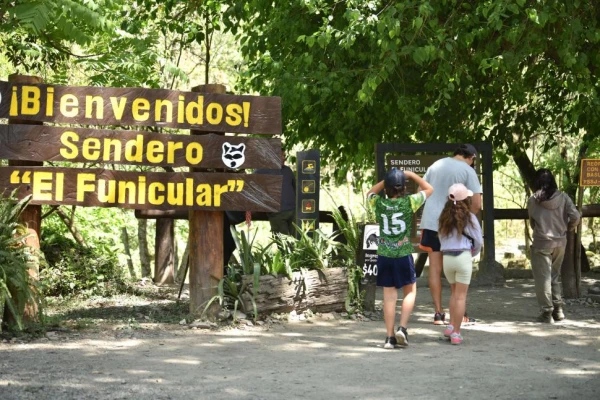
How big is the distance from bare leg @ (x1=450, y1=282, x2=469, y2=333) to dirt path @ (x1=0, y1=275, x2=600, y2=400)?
25cm

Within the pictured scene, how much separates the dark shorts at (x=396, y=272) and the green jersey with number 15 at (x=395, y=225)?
0.06m

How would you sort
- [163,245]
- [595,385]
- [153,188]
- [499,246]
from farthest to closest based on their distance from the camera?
1. [499,246]
2. [163,245]
3. [153,188]
4. [595,385]

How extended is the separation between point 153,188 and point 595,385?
4945 mm

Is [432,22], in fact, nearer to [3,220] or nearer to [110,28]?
[110,28]

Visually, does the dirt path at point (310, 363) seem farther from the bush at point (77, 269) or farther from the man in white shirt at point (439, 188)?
the bush at point (77, 269)

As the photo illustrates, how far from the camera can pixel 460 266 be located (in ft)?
28.5

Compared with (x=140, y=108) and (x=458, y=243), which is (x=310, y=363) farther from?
(x=140, y=108)

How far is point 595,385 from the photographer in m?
6.86

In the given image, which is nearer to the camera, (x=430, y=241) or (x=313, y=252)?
(x=430, y=241)

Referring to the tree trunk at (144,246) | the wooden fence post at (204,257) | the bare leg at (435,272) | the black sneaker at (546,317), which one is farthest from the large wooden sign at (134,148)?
the tree trunk at (144,246)

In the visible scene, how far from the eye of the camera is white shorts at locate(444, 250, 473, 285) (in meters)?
8.66

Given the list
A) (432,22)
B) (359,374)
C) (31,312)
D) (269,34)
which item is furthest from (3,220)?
(269,34)

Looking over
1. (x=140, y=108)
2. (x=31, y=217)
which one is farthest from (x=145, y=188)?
(x=31, y=217)

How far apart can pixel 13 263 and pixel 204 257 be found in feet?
6.95
